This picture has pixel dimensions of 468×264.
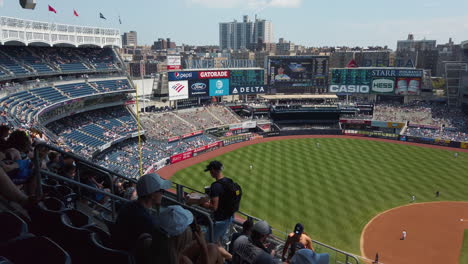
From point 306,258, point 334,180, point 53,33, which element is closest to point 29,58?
point 53,33

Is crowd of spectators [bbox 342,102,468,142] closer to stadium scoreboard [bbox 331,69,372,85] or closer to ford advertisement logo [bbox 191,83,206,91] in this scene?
stadium scoreboard [bbox 331,69,372,85]

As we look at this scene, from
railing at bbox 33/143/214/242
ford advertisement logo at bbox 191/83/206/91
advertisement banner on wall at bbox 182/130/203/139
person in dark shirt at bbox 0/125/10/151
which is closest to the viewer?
railing at bbox 33/143/214/242

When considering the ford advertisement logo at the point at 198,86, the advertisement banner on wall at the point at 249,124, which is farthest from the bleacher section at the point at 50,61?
the advertisement banner on wall at the point at 249,124

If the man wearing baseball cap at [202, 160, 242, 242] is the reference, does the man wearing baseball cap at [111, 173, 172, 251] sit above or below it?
above

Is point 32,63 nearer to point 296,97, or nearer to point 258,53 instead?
point 296,97

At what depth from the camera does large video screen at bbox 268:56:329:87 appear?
63.8 m

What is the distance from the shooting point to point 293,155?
4244 cm

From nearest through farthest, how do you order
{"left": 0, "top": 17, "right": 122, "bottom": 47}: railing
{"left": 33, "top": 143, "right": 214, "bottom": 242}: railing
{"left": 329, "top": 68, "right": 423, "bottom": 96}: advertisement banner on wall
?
{"left": 33, "top": 143, "right": 214, "bottom": 242}: railing < {"left": 0, "top": 17, "right": 122, "bottom": 47}: railing < {"left": 329, "top": 68, "right": 423, "bottom": 96}: advertisement banner on wall

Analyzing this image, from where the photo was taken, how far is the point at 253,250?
4.29m

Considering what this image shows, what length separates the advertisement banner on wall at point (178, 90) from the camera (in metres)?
52.7

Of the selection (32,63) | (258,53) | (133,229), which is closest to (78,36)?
(32,63)

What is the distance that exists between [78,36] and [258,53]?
4075 inches

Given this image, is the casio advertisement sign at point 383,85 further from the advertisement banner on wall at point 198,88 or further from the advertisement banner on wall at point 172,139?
the advertisement banner on wall at point 172,139

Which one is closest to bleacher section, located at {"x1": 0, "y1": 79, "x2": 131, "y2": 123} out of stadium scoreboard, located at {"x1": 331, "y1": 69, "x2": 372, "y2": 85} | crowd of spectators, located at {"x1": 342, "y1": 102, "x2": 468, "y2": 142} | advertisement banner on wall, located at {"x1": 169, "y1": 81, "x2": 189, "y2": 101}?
advertisement banner on wall, located at {"x1": 169, "y1": 81, "x2": 189, "y2": 101}
